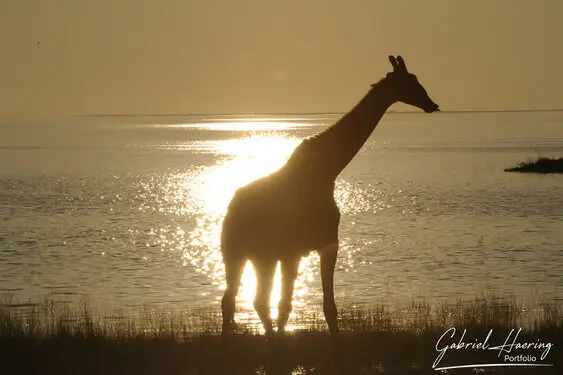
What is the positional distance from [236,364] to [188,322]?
4.33 m

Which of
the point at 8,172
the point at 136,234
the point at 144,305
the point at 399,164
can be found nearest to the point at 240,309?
the point at 144,305

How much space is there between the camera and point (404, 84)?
41.7ft

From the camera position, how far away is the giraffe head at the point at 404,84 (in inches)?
498

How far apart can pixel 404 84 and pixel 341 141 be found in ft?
3.91

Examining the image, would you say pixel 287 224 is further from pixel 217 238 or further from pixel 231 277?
pixel 217 238

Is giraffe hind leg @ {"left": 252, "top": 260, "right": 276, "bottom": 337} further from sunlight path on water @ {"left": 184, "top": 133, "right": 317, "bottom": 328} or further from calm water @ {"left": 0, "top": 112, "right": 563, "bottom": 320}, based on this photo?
calm water @ {"left": 0, "top": 112, "right": 563, "bottom": 320}

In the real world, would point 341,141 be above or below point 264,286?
above

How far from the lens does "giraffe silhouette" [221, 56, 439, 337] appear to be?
11.3 m

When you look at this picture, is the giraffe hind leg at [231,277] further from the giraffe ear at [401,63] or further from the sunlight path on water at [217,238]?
the sunlight path on water at [217,238]
